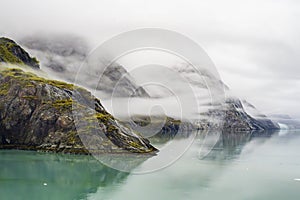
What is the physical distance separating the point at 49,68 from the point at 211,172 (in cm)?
15637

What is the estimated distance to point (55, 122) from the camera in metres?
84.4

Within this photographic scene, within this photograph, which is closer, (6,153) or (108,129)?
(6,153)

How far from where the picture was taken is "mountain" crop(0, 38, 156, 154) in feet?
255

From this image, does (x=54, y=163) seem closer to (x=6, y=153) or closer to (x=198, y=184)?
(x=6, y=153)

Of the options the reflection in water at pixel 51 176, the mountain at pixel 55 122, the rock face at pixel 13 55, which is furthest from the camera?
the rock face at pixel 13 55

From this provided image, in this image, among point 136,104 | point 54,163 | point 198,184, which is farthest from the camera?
point 136,104

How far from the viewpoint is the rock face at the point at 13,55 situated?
123312 millimetres

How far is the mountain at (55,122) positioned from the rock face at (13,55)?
89.7ft

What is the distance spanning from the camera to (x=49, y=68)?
194125 millimetres

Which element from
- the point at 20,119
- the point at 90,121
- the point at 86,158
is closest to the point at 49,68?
the point at 20,119

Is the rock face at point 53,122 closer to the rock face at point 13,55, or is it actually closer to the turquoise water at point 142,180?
the turquoise water at point 142,180

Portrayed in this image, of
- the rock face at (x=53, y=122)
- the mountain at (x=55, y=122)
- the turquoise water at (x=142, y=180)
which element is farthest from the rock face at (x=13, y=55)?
the turquoise water at (x=142, y=180)

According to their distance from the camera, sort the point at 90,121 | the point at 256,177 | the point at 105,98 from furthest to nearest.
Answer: the point at 105,98, the point at 90,121, the point at 256,177

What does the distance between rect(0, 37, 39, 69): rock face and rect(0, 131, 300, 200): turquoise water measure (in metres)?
62.9
